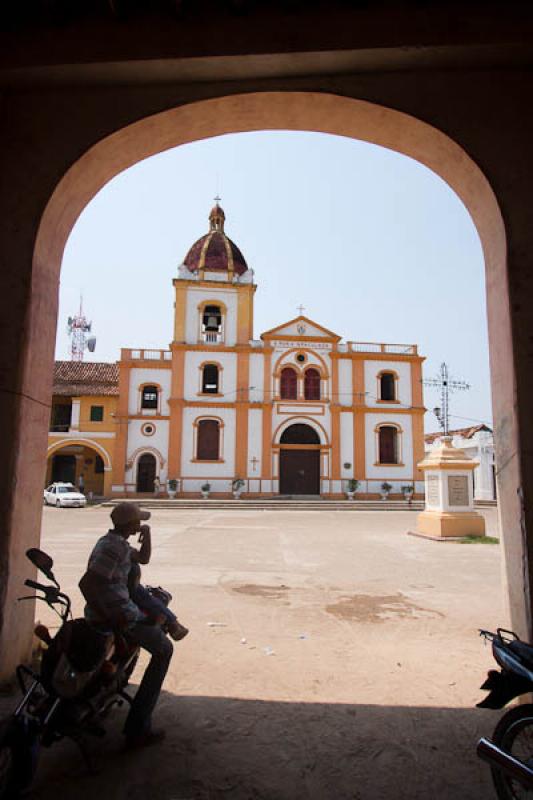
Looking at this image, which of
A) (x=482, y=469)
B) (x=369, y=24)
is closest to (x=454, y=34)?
(x=369, y=24)

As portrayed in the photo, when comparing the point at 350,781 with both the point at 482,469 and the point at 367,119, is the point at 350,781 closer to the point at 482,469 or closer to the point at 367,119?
the point at 367,119

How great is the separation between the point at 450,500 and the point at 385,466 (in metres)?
16.3

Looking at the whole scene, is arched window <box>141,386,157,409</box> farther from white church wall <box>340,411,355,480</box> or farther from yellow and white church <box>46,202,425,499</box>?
white church wall <box>340,411,355,480</box>

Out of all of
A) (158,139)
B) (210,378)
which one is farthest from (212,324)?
(158,139)

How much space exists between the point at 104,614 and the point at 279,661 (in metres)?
1.90

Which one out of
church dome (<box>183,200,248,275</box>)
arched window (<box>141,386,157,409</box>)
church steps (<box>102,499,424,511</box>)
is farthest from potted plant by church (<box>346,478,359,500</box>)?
church dome (<box>183,200,248,275</box>)

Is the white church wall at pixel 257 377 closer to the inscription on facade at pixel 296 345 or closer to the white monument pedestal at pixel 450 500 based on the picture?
the inscription on facade at pixel 296 345

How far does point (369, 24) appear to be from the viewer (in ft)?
11.0

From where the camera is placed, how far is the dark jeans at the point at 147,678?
2.64 metres

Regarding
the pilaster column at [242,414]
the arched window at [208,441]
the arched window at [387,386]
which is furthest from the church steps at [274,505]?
the arched window at [387,386]

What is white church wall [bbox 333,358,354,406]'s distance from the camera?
29.4 m

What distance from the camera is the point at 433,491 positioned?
13.3 meters

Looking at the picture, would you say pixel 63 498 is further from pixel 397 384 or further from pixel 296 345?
pixel 397 384

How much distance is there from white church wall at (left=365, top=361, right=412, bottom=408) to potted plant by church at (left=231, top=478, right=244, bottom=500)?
27.8 ft
